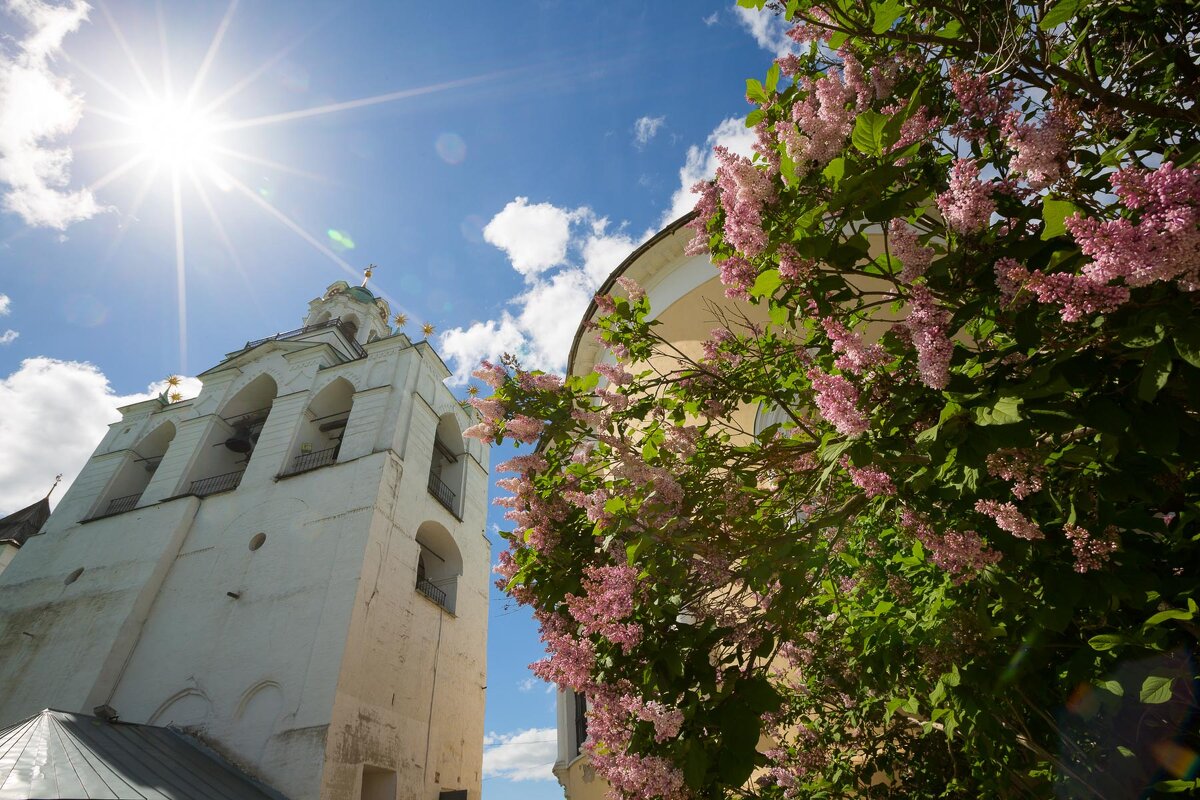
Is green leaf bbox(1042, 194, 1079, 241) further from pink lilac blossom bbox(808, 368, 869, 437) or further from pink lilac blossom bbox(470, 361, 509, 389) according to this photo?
pink lilac blossom bbox(470, 361, 509, 389)

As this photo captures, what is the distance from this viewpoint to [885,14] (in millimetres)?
2602

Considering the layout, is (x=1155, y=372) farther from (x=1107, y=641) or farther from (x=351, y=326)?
(x=351, y=326)

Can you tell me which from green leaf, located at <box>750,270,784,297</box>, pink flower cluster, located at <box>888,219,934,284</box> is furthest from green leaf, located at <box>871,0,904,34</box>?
green leaf, located at <box>750,270,784,297</box>

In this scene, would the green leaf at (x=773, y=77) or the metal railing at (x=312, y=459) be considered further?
the metal railing at (x=312, y=459)

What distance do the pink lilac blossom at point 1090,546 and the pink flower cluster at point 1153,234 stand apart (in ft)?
3.57

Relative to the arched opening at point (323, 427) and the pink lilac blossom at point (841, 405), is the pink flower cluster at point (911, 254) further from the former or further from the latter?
the arched opening at point (323, 427)

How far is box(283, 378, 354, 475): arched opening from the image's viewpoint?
17.6 metres

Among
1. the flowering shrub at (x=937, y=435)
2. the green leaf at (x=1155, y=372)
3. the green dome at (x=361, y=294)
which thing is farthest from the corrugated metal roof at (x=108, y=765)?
the green dome at (x=361, y=294)

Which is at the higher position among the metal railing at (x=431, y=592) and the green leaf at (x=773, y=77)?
the metal railing at (x=431, y=592)

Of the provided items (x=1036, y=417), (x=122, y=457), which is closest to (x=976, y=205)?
(x=1036, y=417)

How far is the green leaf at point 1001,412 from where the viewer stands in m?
1.90

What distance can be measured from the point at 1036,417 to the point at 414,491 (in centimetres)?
1627

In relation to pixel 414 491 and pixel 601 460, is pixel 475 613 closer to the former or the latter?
pixel 414 491

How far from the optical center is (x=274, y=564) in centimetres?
1468
